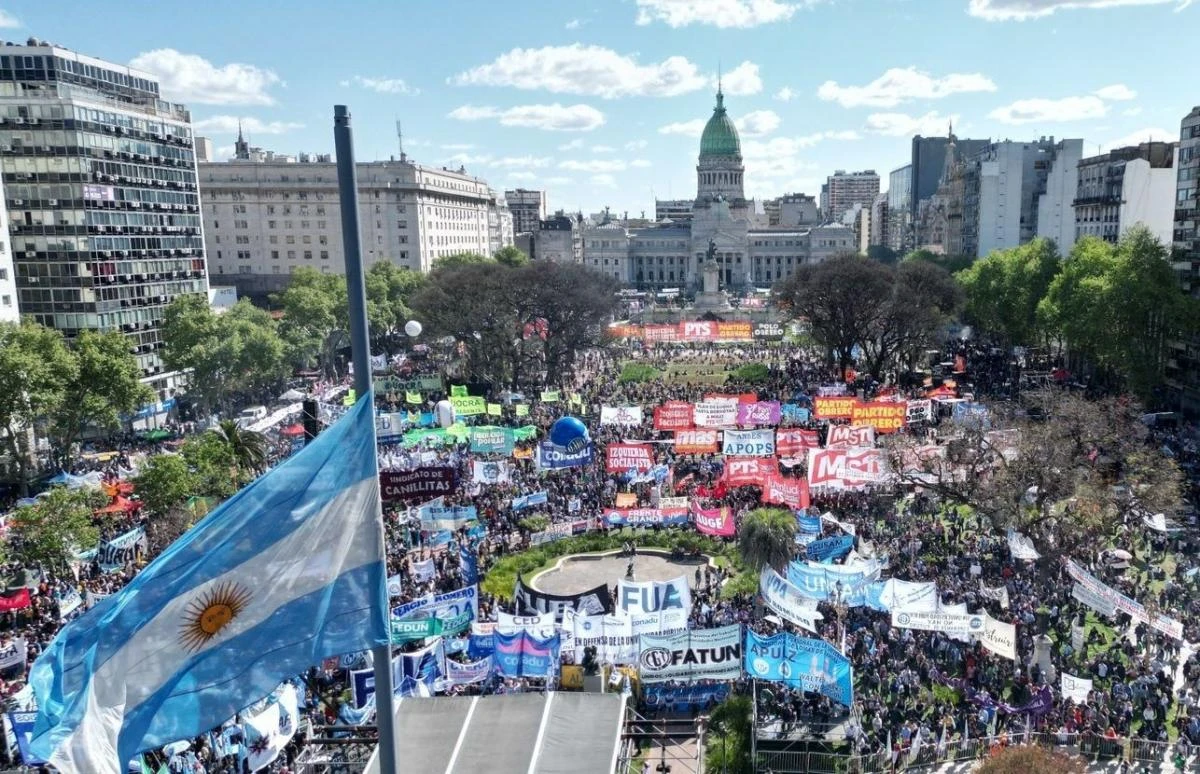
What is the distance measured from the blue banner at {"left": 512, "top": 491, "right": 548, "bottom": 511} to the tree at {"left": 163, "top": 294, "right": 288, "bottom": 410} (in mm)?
31820

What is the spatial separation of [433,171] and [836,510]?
332ft

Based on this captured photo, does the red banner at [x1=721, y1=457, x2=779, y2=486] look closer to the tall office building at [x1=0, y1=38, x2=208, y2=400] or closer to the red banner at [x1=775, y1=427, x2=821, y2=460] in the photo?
the red banner at [x1=775, y1=427, x2=821, y2=460]

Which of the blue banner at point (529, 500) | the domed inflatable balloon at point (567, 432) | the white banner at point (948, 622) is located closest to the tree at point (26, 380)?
the domed inflatable balloon at point (567, 432)

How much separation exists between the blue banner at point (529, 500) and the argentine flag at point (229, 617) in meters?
26.0

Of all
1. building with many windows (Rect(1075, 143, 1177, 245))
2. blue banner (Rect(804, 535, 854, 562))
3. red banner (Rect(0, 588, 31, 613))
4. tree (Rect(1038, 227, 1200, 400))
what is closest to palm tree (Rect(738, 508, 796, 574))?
blue banner (Rect(804, 535, 854, 562))

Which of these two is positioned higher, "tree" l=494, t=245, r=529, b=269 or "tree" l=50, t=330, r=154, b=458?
"tree" l=494, t=245, r=529, b=269

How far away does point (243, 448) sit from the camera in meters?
38.4

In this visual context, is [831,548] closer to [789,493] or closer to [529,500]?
[789,493]

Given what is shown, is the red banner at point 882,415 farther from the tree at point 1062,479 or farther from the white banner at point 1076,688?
the white banner at point 1076,688

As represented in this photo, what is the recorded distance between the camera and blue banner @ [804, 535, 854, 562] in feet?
91.2

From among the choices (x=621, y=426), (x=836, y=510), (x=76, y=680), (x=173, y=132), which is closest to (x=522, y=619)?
(x=76, y=680)

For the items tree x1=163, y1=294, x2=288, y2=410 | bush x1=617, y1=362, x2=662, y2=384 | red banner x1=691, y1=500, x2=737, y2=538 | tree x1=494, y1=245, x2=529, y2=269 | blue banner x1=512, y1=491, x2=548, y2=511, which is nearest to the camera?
red banner x1=691, y1=500, x2=737, y2=538

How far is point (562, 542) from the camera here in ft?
110

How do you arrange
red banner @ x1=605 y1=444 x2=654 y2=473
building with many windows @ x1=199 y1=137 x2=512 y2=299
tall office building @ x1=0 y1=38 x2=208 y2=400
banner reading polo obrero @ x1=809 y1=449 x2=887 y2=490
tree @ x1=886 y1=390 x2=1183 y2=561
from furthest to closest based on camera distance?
building with many windows @ x1=199 y1=137 x2=512 y2=299, tall office building @ x1=0 y1=38 x2=208 y2=400, red banner @ x1=605 y1=444 x2=654 y2=473, banner reading polo obrero @ x1=809 y1=449 x2=887 y2=490, tree @ x1=886 y1=390 x2=1183 y2=561
